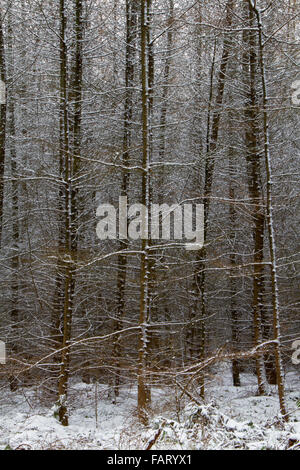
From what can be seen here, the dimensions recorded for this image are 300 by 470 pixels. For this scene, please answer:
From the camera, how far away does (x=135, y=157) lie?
36.2 ft

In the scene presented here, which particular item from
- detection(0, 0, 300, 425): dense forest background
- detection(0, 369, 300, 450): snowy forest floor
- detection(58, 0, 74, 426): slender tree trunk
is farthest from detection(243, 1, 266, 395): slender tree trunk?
detection(58, 0, 74, 426): slender tree trunk

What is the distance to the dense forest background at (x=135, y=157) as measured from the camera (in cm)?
884

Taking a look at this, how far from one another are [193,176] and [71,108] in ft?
14.4

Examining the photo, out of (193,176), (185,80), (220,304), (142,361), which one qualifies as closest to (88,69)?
(185,80)

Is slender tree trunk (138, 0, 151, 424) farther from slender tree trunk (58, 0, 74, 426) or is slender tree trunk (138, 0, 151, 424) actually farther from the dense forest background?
slender tree trunk (58, 0, 74, 426)

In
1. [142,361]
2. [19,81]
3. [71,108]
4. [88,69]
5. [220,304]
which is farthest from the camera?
[220,304]

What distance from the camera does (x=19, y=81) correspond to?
1239cm

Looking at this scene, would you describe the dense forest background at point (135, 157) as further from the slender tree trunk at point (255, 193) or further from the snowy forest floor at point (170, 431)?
the snowy forest floor at point (170, 431)

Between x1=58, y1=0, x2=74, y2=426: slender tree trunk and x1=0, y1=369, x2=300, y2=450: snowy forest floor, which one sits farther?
x1=58, y1=0, x2=74, y2=426: slender tree trunk

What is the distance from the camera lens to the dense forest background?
8.84 metres

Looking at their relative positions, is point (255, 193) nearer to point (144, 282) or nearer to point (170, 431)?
point (144, 282)

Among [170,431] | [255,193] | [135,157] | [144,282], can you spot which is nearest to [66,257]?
[144,282]

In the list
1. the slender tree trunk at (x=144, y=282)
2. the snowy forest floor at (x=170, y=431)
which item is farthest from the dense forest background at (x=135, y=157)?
the snowy forest floor at (x=170, y=431)
